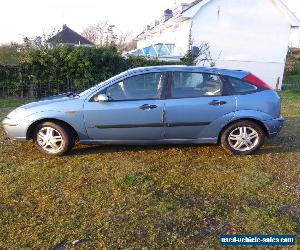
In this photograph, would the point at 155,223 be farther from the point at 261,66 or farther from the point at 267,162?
the point at 261,66

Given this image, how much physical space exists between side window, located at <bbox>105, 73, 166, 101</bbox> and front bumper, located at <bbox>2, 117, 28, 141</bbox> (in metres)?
1.52

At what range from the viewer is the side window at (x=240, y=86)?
5164 millimetres

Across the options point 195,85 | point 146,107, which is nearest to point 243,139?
point 195,85

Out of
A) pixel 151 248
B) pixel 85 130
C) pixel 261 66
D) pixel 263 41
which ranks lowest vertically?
pixel 151 248

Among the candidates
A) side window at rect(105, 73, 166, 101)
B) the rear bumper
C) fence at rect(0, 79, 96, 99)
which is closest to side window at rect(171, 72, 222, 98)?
side window at rect(105, 73, 166, 101)

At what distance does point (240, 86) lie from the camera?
5.19 metres

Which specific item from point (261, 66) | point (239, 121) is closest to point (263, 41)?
point (261, 66)

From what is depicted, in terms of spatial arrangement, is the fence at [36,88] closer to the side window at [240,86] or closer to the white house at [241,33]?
the white house at [241,33]

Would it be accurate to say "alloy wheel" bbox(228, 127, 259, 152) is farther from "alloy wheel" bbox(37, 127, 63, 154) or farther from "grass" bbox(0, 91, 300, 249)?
"alloy wheel" bbox(37, 127, 63, 154)

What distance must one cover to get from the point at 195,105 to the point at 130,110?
1.07 metres

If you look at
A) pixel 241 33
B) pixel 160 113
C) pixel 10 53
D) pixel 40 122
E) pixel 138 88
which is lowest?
pixel 40 122

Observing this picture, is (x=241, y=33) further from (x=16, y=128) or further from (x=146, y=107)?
(x=16, y=128)

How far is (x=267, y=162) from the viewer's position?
16.6 ft

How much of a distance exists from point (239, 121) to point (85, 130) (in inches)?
103
